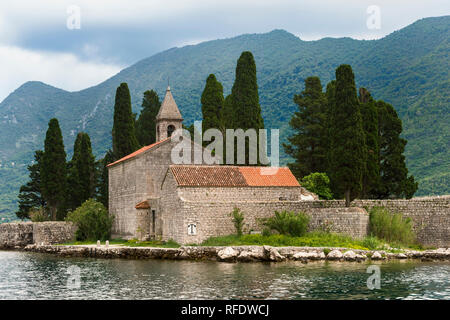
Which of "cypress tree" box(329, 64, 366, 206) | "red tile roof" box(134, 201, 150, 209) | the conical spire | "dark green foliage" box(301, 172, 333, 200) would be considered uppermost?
the conical spire

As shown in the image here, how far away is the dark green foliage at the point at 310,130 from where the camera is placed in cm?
5394

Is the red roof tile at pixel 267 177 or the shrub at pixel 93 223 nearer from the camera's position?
the red roof tile at pixel 267 177

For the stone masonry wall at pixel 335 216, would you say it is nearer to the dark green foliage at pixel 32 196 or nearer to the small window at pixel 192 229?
the small window at pixel 192 229

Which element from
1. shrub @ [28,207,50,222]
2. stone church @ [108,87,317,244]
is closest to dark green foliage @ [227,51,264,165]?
stone church @ [108,87,317,244]

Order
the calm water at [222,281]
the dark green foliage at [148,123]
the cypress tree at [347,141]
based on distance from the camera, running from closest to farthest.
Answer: the calm water at [222,281] → the cypress tree at [347,141] → the dark green foliage at [148,123]

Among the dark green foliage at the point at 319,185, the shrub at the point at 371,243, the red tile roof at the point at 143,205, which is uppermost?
the dark green foliage at the point at 319,185

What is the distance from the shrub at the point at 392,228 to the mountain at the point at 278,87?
26.4 metres

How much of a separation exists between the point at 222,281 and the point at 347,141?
15.2m

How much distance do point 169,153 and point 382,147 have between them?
16.3 meters

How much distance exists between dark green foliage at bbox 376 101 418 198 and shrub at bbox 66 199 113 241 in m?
20.8

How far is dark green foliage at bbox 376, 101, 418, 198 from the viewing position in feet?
148

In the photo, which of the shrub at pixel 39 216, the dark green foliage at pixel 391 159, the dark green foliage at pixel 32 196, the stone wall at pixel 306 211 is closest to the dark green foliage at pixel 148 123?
the dark green foliage at pixel 32 196

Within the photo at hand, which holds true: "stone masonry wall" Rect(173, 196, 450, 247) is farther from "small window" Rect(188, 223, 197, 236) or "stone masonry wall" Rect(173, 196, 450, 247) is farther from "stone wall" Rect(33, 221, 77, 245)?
"stone wall" Rect(33, 221, 77, 245)

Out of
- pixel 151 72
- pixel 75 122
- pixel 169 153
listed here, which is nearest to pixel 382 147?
pixel 169 153
